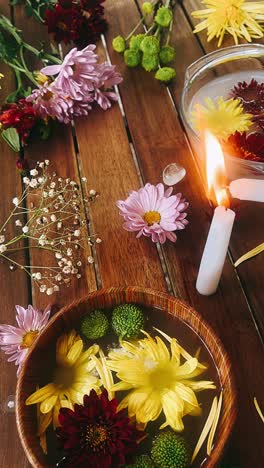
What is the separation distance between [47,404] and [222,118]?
459mm

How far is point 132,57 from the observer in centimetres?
89

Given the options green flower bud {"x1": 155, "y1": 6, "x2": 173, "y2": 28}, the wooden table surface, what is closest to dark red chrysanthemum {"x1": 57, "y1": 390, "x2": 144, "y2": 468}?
the wooden table surface

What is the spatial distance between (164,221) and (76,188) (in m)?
0.14

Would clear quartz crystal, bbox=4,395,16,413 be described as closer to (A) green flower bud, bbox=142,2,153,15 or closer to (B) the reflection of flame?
(B) the reflection of flame

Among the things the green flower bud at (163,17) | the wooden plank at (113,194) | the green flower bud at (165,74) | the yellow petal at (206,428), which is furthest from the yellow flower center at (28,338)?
the green flower bud at (163,17)

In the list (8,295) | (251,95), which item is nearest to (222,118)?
(251,95)

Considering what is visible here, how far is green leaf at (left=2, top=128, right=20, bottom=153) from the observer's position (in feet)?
2.65

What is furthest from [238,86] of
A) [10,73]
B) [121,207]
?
[10,73]

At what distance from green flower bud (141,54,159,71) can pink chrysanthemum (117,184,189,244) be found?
0.89 feet

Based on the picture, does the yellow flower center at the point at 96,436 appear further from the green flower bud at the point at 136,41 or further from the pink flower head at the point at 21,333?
the green flower bud at the point at 136,41

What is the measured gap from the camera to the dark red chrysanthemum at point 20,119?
794mm

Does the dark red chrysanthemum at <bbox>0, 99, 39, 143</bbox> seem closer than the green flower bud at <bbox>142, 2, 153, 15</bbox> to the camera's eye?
Yes

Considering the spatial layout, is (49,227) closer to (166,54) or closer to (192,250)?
(192,250)

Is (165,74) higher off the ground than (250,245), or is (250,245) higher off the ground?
(165,74)
